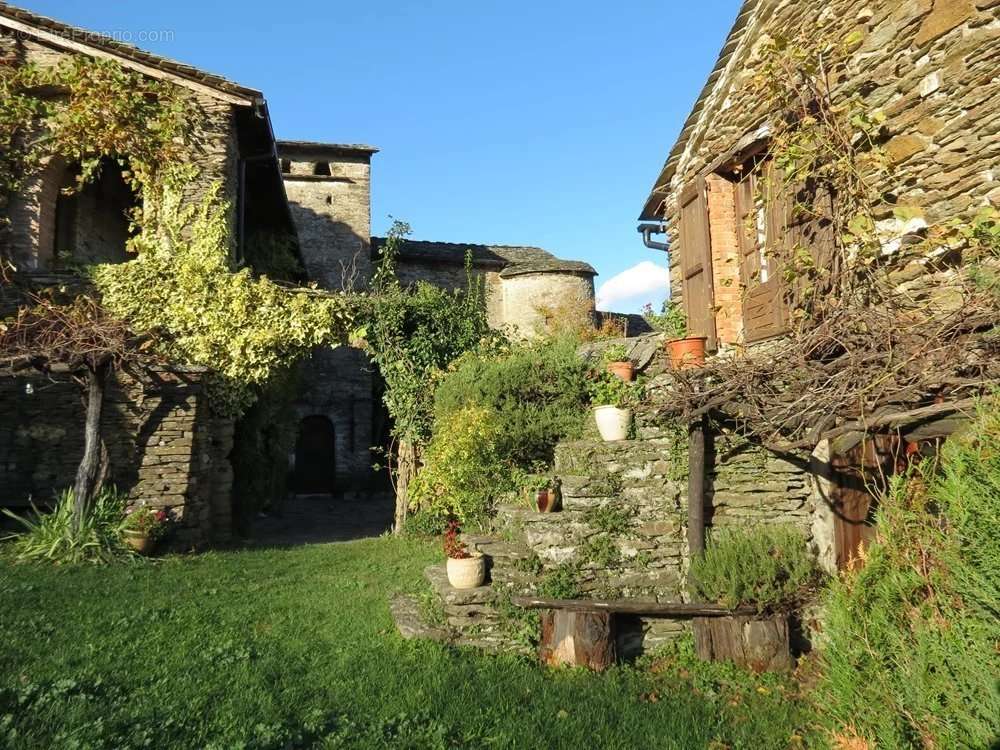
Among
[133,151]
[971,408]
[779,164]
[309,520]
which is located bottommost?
[309,520]

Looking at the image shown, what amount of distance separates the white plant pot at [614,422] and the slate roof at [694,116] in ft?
12.2

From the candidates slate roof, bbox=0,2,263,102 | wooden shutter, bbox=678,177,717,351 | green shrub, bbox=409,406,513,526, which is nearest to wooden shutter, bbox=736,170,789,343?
wooden shutter, bbox=678,177,717,351

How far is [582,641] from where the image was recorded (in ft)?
16.9

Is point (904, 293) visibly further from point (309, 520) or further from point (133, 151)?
point (309, 520)

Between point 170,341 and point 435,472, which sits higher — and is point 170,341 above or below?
above

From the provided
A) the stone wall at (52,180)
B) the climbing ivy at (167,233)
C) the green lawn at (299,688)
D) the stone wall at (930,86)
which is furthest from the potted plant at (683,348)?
the stone wall at (52,180)

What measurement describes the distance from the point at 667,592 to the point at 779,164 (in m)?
4.18

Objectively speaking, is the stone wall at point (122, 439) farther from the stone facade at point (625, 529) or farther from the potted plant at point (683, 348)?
the potted plant at point (683, 348)

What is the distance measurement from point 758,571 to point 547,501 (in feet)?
6.49

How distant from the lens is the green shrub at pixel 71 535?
7.71 meters

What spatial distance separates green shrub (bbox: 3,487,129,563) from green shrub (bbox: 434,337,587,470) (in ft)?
15.0

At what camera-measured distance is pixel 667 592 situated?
18.8ft

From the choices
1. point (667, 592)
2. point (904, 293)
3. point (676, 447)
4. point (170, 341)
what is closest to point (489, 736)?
point (667, 592)

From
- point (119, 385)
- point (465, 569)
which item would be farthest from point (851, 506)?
point (119, 385)
